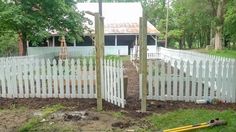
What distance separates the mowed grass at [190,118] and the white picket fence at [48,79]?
2298 mm

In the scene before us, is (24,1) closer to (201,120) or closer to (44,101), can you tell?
(44,101)

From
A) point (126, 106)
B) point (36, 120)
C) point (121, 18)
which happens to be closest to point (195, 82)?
point (126, 106)

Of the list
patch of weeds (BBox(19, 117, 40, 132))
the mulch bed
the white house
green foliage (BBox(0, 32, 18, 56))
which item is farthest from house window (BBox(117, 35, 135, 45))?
patch of weeds (BBox(19, 117, 40, 132))

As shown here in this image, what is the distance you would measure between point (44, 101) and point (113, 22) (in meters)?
31.7

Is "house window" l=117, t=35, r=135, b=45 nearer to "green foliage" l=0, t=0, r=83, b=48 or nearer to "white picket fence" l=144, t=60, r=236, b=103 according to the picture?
"green foliage" l=0, t=0, r=83, b=48

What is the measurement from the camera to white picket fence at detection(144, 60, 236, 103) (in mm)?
8516

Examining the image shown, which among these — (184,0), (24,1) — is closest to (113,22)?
(184,0)

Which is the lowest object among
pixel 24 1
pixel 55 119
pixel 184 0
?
pixel 55 119

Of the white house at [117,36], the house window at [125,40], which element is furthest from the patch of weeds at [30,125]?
the house window at [125,40]

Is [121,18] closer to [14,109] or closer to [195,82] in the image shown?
[195,82]

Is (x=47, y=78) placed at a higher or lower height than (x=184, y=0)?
lower

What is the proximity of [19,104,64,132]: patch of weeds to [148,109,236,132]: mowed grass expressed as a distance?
7.26ft

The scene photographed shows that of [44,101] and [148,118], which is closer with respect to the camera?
[148,118]

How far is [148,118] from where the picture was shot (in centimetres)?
684
